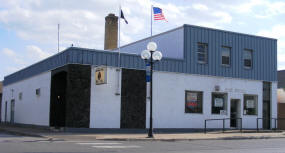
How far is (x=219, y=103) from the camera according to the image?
97.4 ft

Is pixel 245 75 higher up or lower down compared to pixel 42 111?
higher up

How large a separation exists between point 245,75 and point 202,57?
420 centimetres

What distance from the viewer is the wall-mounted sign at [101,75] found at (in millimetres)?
23703

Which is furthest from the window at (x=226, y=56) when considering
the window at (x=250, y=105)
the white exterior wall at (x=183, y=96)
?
the window at (x=250, y=105)

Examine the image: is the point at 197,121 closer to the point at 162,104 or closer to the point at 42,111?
the point at 162,104

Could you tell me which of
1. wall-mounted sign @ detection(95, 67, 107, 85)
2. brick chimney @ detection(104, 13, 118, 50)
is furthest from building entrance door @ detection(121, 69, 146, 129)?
brick chimney @ detection(104, 13, 118, 50)

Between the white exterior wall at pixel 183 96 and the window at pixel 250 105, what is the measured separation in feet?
1.43

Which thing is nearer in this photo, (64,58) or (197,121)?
(64,58)

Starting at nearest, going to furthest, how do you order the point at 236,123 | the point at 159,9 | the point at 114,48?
the point at 159,9 < the point at 236,123 < the point at 114,48

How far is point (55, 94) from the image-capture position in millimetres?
27641

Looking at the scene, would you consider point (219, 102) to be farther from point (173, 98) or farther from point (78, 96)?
point (78, 96)

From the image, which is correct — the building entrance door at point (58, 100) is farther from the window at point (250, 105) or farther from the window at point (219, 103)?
the window at point (250, 105)

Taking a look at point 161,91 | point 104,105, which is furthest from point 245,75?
point 104,105

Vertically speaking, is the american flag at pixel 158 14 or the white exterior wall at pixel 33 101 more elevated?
the american flag at pixel 158 14
